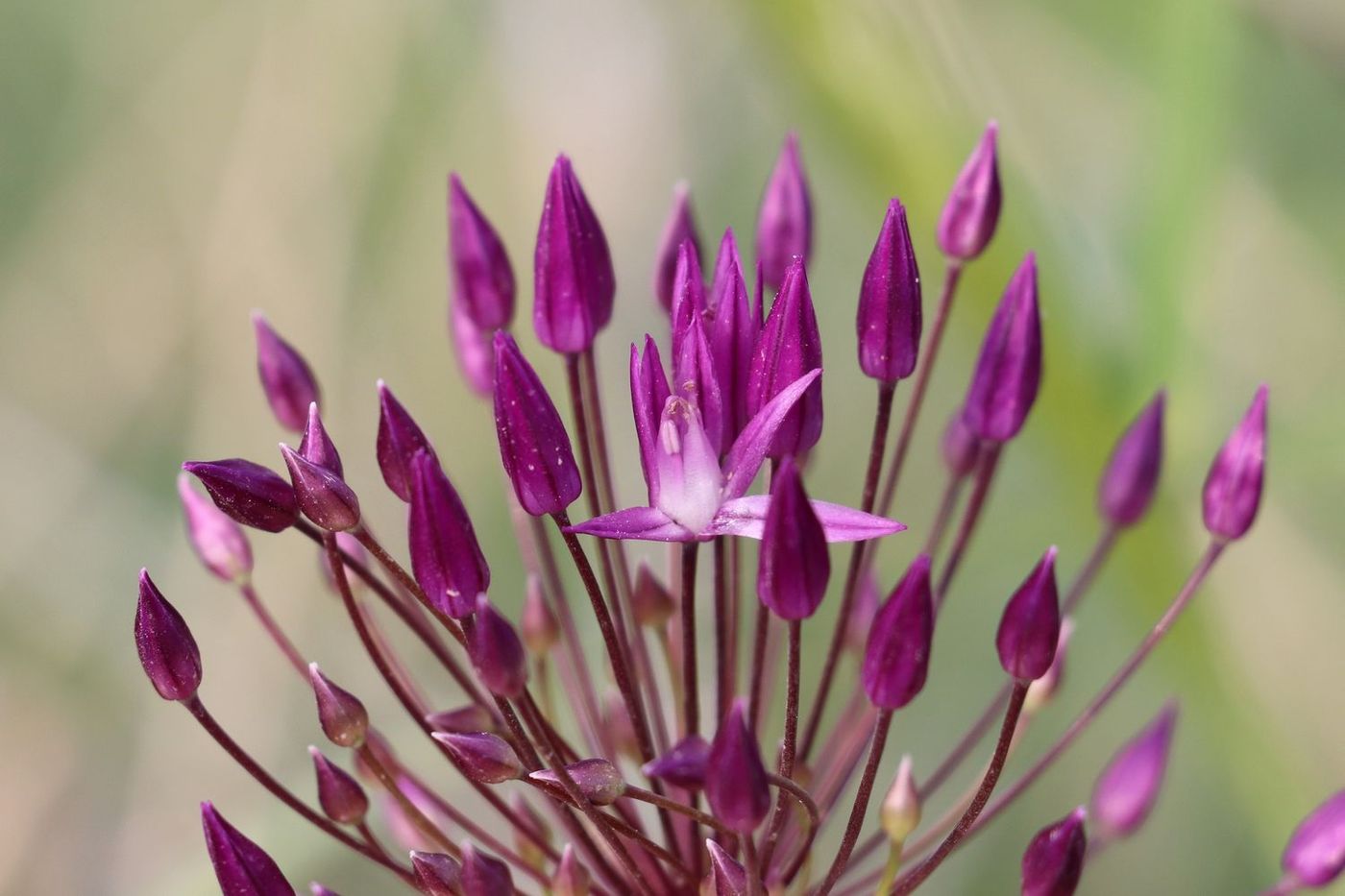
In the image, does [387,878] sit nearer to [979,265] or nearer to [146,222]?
[146,222]

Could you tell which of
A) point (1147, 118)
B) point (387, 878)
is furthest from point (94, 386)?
point (1147, 118)

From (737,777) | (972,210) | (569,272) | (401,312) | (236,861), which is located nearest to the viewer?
(737,777)

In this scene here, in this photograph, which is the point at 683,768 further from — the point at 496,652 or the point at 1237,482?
the point at 1237,482

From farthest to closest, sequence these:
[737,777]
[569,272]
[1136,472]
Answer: [1136,472] → [569,272] → [737,777]

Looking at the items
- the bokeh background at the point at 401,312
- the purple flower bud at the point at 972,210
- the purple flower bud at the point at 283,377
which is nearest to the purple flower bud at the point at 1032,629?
the purple flower bud at the point at 972,210

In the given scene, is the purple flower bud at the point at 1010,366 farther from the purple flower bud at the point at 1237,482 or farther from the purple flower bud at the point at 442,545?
the purple flower bud at the point at 442,545

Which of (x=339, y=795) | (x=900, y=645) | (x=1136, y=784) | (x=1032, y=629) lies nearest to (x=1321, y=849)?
(x=1136, y=784)

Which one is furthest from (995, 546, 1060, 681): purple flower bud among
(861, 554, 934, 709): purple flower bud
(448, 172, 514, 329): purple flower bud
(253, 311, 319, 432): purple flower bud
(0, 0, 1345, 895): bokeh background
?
(0, 0, 1345, 895): bokeh background
